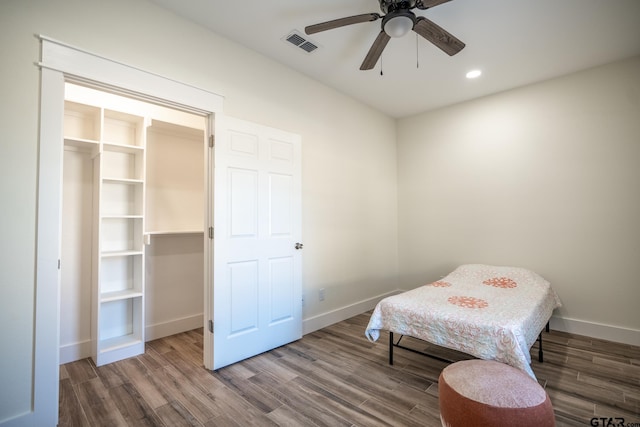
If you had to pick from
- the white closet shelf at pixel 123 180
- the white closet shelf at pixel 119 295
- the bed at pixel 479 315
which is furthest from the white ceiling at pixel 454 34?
the white closet shelf at pixel 119 295

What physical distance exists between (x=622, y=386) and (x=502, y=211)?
2014 mm

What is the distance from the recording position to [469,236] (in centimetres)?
400

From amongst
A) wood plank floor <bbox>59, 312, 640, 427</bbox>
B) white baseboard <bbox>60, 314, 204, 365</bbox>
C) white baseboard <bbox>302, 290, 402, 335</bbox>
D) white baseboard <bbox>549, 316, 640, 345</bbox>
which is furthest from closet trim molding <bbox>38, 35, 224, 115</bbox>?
white baseboard <bbox>549, 316, 640, 345</bbox>

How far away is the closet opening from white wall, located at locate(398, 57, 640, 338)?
3.18 metres

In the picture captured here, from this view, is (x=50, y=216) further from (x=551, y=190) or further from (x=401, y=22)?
(x=551, y=190)

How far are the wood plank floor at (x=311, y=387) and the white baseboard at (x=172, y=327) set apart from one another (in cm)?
19

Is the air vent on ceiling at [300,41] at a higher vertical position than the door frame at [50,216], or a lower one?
higher

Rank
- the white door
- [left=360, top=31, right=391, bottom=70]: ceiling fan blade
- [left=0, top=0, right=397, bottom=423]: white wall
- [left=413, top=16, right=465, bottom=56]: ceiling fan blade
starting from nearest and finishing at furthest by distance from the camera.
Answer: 1. [left=0, top=0, right=397, bottom=423]: white wall
2. [left=413, top=16, right=465, bottom=56]: ceiling fan blade
3. [left=360, top=31, right=391, bottom=70]: ceiling fan blade
4. the white door

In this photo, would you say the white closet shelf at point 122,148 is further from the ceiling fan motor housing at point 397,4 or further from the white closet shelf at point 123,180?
the ceiling fan motor housing at point 397,4

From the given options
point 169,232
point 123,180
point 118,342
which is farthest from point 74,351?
point 123,180

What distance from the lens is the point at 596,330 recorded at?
3123mm

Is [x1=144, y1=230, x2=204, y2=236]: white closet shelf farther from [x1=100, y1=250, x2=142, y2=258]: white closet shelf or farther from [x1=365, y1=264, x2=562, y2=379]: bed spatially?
[x1=365, y1=264, x2=562, y2=379]: bed

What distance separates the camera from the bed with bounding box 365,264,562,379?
200 cm

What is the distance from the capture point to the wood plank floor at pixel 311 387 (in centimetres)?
190
